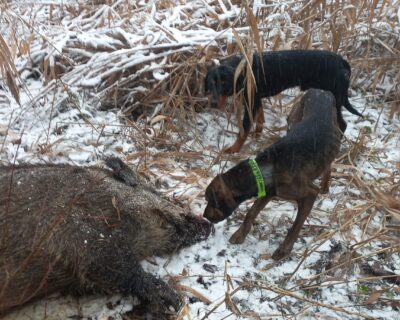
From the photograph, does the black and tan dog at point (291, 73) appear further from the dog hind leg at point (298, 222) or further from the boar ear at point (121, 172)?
the dog hind leg at point (298, 222)

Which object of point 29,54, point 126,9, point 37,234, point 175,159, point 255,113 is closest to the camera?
point 37,234

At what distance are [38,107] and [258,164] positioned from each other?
2.33 metres

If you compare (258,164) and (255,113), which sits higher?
(258,164)

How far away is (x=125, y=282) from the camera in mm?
2689

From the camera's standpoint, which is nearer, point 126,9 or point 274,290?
point 274,290

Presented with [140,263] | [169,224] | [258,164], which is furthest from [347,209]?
[140,263]

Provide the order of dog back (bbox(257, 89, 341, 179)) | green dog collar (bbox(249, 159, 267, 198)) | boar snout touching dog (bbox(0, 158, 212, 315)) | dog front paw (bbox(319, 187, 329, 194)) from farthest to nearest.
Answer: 1. dog front paw (bbox(319, 187, 329, 194))
2. dog back (bbox(257, 89, 341, 179))
3. green dog collar (bbox(249, 159, 267, 198))
4. boar snout touching dog (bbox(0, 158, 212, 315))

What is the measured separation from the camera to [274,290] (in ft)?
8.87

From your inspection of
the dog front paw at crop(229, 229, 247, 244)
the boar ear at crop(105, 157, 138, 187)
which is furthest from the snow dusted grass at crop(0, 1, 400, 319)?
the boar ear at crop(105, 157, 138, 187)

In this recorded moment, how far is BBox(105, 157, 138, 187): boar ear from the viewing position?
322 centimetres

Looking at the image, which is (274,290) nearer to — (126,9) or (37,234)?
(37,234)

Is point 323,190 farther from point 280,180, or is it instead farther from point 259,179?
point 259,179

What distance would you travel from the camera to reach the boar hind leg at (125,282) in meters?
2.67

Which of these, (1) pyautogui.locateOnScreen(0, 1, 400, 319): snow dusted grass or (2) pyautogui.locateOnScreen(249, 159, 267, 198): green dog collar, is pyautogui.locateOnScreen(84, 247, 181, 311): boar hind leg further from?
(2) pyautogui.locateOnScreen(249, 159, 267, 198): green dog collar
